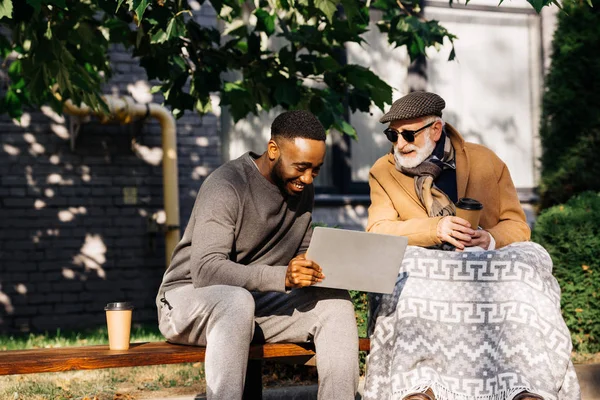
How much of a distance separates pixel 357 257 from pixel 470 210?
2.61 ft

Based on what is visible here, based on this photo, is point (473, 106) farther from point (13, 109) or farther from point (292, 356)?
point (292, 356)

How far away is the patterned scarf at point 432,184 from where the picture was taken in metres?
4.74

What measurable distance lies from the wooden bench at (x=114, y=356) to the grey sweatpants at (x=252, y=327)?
0.07m

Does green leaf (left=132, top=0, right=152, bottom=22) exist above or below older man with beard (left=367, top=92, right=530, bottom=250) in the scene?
above

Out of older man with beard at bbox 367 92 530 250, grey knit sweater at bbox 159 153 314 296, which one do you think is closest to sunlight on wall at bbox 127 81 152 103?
older man with beard at bbox 367 92 530 250

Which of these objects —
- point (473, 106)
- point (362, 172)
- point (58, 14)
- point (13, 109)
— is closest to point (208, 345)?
point (58, 14)

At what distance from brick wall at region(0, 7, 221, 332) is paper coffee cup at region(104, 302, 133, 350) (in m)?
5.24

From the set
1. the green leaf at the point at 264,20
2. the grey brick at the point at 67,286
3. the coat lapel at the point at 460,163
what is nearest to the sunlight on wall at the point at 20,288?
the grey brick at the point at 67,286

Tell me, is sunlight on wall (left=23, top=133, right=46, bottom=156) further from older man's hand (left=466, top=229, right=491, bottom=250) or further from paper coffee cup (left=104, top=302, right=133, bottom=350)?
older man's hand (left=466, top=229, right=491, bottom=250)

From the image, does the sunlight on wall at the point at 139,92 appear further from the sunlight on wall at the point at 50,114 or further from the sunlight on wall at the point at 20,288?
the sunlight on wall at the point at 20,288

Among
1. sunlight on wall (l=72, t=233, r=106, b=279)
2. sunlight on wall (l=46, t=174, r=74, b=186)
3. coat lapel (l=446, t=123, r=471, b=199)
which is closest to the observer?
coat lapel (l=446, t=123, r=471, b=199)

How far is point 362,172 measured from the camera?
10375 mm

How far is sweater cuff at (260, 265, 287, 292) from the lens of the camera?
391cm

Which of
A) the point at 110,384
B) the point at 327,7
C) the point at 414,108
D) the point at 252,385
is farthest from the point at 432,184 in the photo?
the point at 110,384
